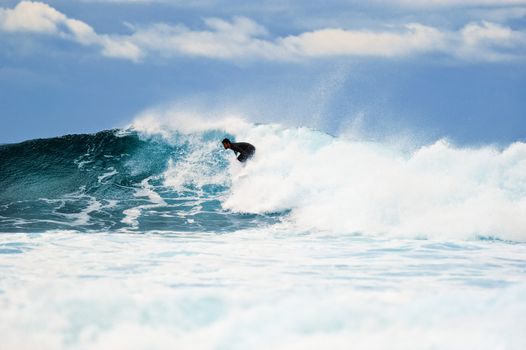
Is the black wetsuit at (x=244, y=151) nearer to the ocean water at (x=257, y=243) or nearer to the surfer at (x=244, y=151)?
the surfer at (x=244, y=151)

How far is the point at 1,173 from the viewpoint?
16.2 meters

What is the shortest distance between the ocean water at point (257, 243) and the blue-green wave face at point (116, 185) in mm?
66

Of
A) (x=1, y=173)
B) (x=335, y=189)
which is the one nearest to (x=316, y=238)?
(x=335, y=189)

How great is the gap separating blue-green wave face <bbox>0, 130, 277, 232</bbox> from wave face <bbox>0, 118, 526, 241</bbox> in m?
0.03

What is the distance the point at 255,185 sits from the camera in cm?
1271

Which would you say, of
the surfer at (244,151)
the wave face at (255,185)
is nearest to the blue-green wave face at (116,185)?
the wave face at (255,185)

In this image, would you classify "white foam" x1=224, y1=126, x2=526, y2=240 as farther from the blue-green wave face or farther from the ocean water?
the blue-green wave face

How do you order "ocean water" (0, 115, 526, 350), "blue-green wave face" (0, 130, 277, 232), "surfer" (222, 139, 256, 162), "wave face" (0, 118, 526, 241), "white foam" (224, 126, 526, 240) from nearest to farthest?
"ocean water" (0, 115, 526, 350), "white foam" (224, 126, 526, 240), "wave face" (0, 118, 526, 241), "blue-green wave face" (0, 130, 277, 232), "surfer" (222, 139, 256, 162)

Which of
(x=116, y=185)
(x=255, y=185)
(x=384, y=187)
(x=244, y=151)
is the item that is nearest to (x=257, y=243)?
(x=384, y=187)

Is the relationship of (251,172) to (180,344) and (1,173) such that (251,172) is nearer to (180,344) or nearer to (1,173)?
(1,173)

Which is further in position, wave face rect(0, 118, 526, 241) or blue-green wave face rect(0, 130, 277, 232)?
blue-green wave face rect(0, 130, 277, 232)

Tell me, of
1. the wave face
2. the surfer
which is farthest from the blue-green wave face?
the surfer

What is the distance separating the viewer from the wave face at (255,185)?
9516 mm

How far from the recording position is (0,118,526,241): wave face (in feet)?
31.2
